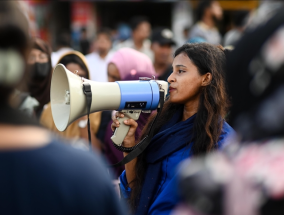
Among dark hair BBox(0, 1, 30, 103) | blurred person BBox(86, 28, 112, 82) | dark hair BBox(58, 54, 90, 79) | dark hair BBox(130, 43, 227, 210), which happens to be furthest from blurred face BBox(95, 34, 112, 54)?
dark hair BBox(0, 1, 30, 103)

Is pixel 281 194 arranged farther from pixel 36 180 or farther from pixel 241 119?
pixel 36 180

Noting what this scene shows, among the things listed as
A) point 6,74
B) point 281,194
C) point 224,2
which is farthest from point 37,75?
point 224,2

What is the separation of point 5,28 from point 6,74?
0.10m

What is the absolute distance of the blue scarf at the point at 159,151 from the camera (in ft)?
7.19

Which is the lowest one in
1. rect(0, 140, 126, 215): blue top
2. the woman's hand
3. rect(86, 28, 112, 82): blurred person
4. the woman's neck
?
rect(86, 28, 112, 82): blurred person

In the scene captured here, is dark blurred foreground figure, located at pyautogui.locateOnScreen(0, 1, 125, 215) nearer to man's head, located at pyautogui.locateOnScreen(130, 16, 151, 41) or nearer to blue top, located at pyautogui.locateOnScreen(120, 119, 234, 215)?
blue top, located at pyautogui.locateOnScreen(120, 119, 234, 215)

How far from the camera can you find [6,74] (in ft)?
3.12

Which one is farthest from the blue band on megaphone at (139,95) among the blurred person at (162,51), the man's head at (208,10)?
the man's head at (208,10)

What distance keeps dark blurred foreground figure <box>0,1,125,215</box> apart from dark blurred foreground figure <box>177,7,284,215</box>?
26 centimetres

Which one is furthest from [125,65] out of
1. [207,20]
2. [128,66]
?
A: [207,20]

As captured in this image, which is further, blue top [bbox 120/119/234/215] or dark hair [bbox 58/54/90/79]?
dark hair [bbox 58/54/90/79]

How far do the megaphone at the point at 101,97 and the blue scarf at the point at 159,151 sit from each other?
6.9 inches

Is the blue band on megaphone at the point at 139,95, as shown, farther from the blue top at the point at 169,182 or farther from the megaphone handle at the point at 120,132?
the blue top at the point at 169,182

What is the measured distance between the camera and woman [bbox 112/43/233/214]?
2.16 metres
